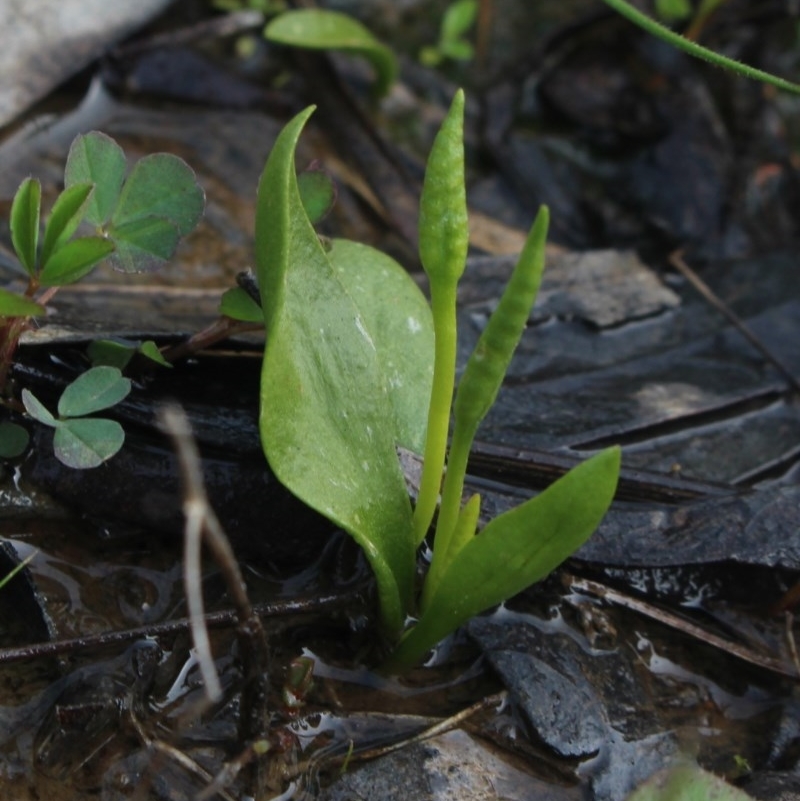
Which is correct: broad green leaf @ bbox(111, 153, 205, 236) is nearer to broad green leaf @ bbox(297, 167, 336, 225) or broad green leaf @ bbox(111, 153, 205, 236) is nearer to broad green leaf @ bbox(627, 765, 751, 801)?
broad green leaf @ bbox(297, 167, 336, 225)

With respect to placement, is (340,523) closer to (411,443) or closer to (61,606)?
(411,443)

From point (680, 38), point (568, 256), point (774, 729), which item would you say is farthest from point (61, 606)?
point (568, 256)

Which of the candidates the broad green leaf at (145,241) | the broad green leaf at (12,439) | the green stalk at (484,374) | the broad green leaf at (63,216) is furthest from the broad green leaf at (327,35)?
the green stalk at (484,374)

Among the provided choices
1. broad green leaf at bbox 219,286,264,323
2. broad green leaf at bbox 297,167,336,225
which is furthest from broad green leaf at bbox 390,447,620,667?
broad green leaf at bbox 297,167,336,225

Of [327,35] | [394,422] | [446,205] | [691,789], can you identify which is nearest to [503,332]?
[446,205]

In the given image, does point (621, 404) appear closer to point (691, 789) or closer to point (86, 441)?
point (691, 789)

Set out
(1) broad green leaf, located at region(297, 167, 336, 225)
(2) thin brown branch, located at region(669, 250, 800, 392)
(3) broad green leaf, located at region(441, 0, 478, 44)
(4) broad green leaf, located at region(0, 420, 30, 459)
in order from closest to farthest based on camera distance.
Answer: (4) broad green leaf, located at region(0, 420, 30, 459) < (1) broad green leaf, located at region(297, 167, 336, 225) < (2) thin brown branch, located at region(669, 250, 800, 392) < (3) broad green leaf, located at region(441, 0, 478, 44)
